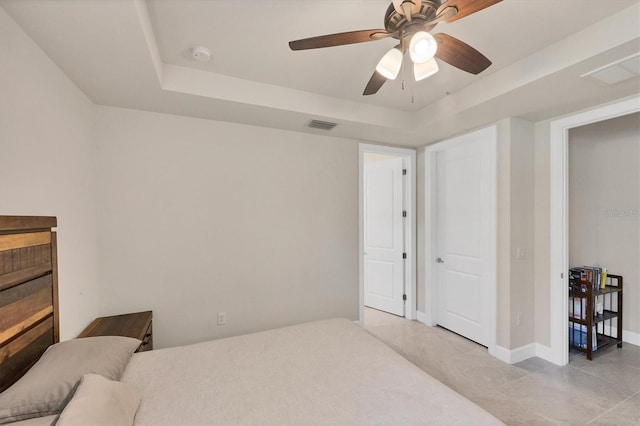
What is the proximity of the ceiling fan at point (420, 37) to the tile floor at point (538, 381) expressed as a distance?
7.76 feet

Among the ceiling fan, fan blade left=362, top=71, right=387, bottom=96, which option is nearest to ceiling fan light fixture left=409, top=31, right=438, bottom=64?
the ceiling fan

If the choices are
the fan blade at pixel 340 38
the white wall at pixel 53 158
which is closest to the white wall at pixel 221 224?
the white wall at pixel 53 158

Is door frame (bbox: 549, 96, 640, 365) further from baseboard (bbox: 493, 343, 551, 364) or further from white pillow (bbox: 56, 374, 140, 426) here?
white pillow (bbox: 56, 374, 140, 426)

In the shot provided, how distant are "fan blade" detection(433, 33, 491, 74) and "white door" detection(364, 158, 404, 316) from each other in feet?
7.94

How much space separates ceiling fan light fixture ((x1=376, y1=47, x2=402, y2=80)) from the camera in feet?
5.05

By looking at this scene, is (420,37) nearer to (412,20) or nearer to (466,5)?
(412,20)

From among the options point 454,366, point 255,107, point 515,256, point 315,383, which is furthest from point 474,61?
point 454,366

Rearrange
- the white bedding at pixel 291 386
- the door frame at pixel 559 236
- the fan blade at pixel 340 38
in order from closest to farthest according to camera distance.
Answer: the white bedding at pixel 291 386 → the fan blade at pixel 340 38 → the door frame at pixel 559 236

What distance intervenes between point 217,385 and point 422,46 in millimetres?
1912

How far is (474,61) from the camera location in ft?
5.09

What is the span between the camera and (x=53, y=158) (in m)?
1.73

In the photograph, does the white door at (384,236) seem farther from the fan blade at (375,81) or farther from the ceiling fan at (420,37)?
the ceiling fan at (420,37)

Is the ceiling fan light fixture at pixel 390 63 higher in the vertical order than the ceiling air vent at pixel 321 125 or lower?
lower

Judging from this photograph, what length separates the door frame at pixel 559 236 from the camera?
8.83 feet
